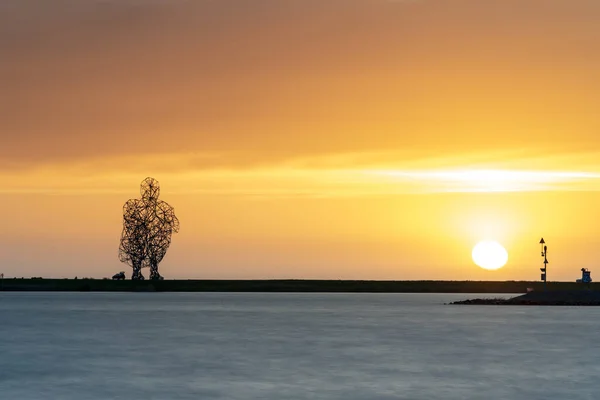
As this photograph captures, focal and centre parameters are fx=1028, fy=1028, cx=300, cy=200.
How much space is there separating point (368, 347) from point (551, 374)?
2153 cm

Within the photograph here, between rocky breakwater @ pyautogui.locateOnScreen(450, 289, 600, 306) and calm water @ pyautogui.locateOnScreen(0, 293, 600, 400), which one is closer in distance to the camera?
calm water @ pyautogui.locateOnScreen(0, 293, 600, 400)

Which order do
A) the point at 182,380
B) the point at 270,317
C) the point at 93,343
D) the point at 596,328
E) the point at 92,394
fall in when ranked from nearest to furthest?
the point at 92,394
the point at 182,380
the point at 93,343
the point at 596,328
the point at 270,317

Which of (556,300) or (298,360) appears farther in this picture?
(556,300)

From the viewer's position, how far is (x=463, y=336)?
95.1m

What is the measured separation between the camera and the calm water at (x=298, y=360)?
2120 inches

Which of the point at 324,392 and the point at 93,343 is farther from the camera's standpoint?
the point at 93,343

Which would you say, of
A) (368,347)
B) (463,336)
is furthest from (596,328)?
(368,347)

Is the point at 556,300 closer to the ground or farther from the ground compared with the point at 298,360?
farther from the ground

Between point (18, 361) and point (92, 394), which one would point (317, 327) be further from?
point (92, 394)

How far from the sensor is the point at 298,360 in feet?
230

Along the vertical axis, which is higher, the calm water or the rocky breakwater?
the rocky breakwater

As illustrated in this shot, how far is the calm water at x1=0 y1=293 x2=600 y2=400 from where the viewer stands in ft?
177

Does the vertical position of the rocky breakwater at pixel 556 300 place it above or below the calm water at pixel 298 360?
above

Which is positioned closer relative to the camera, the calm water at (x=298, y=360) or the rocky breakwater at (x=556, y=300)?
the calm water at (x=298, y=360)
